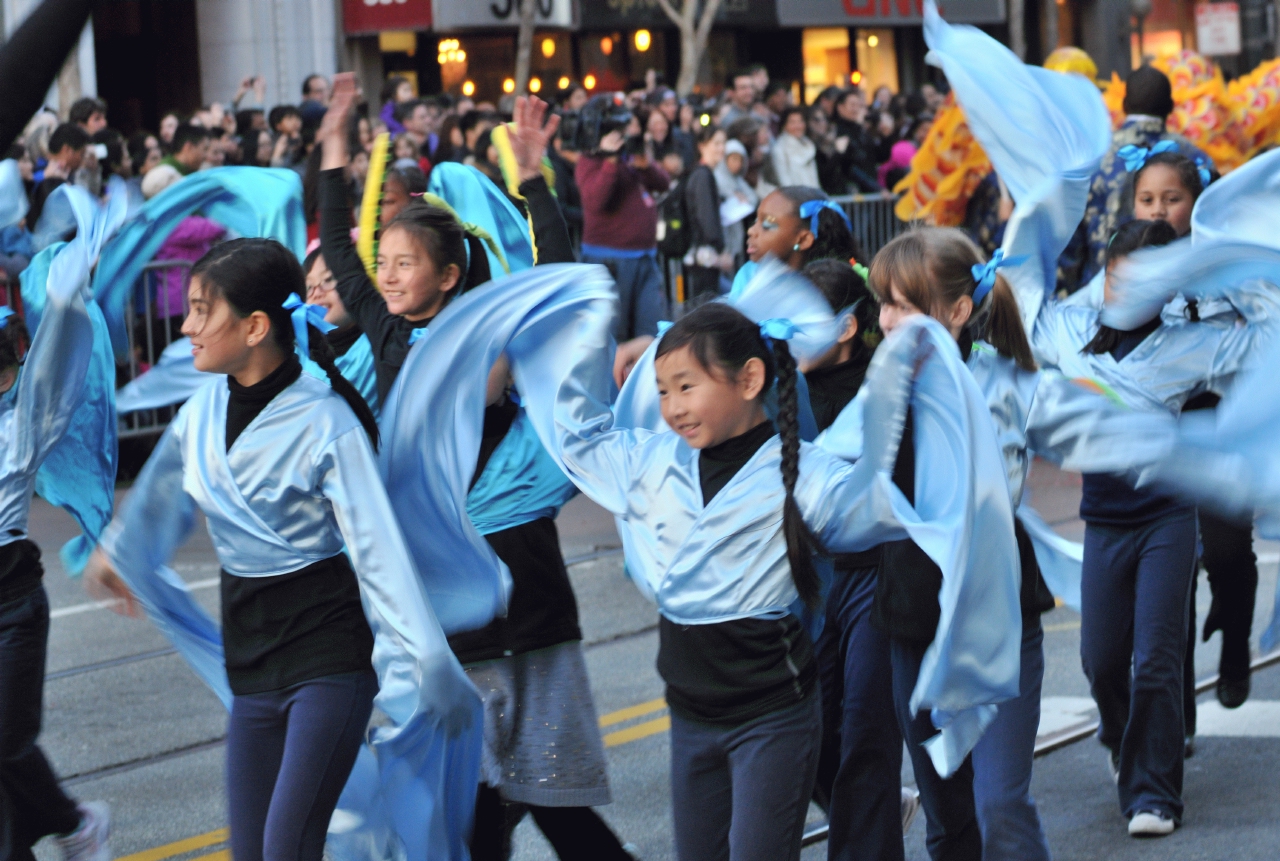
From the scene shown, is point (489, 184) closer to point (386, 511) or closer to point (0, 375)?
point (0, 375)

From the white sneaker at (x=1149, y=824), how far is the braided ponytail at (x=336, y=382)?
228 centimetres

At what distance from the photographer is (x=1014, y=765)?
12.5 ft

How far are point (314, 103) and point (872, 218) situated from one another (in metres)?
4.60

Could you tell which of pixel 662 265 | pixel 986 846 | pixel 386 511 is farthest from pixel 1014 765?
pixel 662 265

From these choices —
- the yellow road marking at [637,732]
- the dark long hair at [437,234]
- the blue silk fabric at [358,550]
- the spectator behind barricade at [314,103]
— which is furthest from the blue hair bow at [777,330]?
the spectator behind barricade at [314,103]

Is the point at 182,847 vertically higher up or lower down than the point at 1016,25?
lower down

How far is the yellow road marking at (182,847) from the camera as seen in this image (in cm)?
466

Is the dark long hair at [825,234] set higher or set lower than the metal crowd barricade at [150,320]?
higher

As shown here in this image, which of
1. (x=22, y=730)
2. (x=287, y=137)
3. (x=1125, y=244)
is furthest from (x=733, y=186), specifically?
(x=22, y=730)

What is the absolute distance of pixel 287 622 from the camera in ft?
11.2

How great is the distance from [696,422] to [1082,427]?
812 mm

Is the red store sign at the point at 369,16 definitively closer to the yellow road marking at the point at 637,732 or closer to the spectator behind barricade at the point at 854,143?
the spectator behind barricade at the point at 854,143

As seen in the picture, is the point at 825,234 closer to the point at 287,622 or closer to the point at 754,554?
the point at 754,554

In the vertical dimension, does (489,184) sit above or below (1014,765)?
above
